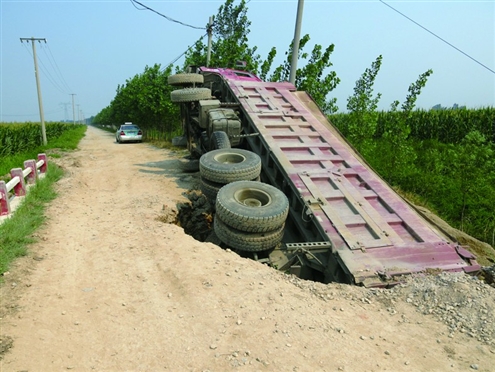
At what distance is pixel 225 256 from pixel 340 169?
275cm

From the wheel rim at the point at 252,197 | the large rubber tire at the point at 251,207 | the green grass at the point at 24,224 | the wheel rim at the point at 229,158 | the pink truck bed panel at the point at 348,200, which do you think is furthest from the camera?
the wheel rim at the point at 229,158

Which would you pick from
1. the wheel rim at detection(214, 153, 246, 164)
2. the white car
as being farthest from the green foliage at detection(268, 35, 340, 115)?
the white car

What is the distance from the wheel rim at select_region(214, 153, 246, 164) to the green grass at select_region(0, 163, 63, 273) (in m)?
3.05

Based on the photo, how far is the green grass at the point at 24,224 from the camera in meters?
4.21

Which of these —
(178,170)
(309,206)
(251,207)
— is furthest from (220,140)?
(178,170)

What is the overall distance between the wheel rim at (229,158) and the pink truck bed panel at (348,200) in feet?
2.00

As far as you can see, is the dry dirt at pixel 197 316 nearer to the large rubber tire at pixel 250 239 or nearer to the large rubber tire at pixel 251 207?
the large rubber tire at pixel 250 239

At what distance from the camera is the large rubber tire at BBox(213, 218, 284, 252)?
470 cm

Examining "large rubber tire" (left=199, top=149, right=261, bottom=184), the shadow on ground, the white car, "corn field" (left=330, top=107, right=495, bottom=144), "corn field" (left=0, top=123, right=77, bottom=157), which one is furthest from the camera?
the white car

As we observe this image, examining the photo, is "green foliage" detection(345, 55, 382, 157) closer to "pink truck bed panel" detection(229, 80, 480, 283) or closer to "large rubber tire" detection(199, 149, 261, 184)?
"pink truck bed panel" detection(229, 80, 480, 283)

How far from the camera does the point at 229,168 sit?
19.3 ft

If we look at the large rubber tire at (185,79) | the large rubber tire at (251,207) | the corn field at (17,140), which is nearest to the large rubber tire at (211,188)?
the large rubber tire at (251,207)

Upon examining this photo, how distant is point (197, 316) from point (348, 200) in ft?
9.90

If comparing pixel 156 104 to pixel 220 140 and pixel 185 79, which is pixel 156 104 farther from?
pixel 220 140
